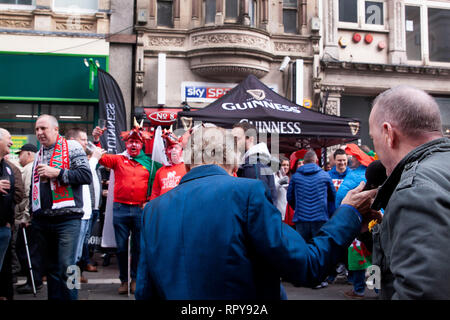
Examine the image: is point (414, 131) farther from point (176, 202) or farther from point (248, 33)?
point (248, 33)

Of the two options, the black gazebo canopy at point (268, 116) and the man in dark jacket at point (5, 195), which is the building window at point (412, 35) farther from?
the man in dark jacket at point (5, 195)

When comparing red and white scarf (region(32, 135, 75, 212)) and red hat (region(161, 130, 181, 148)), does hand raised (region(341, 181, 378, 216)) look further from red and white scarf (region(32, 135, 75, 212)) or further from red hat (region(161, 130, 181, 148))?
red hat (region(161, 130, 181, 148))

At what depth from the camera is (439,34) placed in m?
16.3

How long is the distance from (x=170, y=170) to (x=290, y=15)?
10829 millimetres

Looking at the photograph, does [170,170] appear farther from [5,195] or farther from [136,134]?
[5,195]

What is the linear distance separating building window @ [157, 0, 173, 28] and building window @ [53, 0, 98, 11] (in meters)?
2.09

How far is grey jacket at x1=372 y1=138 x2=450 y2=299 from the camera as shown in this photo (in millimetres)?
1166

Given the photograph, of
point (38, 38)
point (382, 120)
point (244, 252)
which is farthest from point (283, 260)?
point (38, 38)

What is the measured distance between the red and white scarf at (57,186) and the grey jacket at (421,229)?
3.49 meters

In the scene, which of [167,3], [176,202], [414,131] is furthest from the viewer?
[167,3]

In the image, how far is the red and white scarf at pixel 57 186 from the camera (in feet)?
13.5

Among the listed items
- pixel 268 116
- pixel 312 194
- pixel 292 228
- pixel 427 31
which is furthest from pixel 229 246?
pixel 427 31

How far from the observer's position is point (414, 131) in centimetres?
149

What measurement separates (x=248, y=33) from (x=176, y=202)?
1225 centimetres
